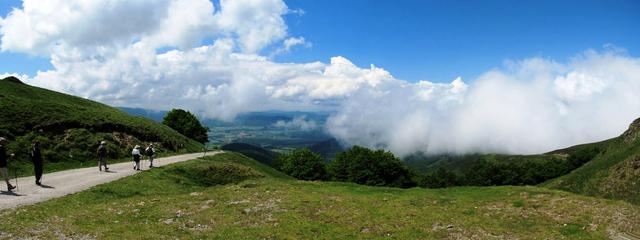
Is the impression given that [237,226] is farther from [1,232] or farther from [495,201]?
[495,201]

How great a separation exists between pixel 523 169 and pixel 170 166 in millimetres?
158439

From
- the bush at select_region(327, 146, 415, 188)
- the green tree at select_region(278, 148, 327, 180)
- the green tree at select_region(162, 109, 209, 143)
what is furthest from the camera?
the green tree at select_region(162, 109, 209, 143)

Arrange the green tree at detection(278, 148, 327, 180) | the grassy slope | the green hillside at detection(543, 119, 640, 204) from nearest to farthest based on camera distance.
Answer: the grassy slope, the green hillside at detection(543, 119, 640, 204), the green tree at detection(278, 148, 327, 180)

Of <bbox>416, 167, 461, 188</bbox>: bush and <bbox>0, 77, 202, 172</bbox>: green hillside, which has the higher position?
<bbox>0, 77, 202, 172</bbox>: green hillside

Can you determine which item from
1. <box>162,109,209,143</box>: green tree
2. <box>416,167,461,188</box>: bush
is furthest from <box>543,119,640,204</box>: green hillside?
<box>162,109,209,143</box>: green tree

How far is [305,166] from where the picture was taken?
382 feet

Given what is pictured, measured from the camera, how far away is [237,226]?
2395 centimetres

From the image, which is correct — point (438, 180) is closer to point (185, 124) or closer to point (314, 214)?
point (185, 124)

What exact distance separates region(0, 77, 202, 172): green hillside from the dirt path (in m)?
8.59

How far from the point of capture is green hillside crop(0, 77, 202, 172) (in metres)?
51.5

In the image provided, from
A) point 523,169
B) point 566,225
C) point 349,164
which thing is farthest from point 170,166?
point 523,169

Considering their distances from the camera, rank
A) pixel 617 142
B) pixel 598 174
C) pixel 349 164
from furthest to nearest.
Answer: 1. pixel 349 164
2. pixel 617 142
3. pixel 598 174

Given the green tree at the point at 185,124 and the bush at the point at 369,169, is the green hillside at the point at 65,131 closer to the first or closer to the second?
the green tree at the point at 185,124

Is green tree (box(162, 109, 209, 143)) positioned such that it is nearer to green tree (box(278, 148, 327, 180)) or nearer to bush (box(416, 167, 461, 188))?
green tree (box(278, 148, 327, 180))
